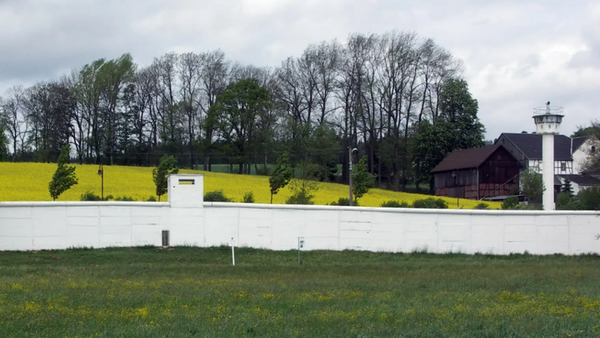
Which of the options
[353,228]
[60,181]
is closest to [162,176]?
[60,181]

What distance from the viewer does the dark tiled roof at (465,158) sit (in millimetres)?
77312

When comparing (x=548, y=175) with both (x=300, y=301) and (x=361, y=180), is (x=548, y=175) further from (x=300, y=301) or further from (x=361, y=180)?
(x=300, y=301)

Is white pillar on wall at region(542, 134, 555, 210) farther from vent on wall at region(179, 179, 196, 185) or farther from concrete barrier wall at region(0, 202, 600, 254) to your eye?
vent on wall at region(179, 179, 196, 185)

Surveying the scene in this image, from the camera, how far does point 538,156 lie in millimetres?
82500

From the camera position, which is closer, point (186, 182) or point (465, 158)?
point (186, 182)

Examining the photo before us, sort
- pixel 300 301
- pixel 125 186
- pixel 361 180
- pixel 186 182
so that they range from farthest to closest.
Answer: pixel 125 186 < pixel 361 180 < pixel 186 182 < pixel 300 301

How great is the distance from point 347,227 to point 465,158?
180 feet

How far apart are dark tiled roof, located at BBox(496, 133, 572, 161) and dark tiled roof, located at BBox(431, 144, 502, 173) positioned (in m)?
6.47

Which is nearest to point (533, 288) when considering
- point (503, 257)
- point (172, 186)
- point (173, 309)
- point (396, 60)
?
point (173, 309)

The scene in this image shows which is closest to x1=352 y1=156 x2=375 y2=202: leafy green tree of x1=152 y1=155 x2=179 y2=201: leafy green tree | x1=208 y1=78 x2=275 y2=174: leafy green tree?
x1=152 y1=155 x2=179 y2=201: leafy green tree

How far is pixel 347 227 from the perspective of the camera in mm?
27391

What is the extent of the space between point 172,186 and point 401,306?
16.3 meters

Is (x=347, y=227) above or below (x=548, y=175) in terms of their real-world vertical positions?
below

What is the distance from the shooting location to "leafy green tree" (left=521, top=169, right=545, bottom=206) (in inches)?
2457
